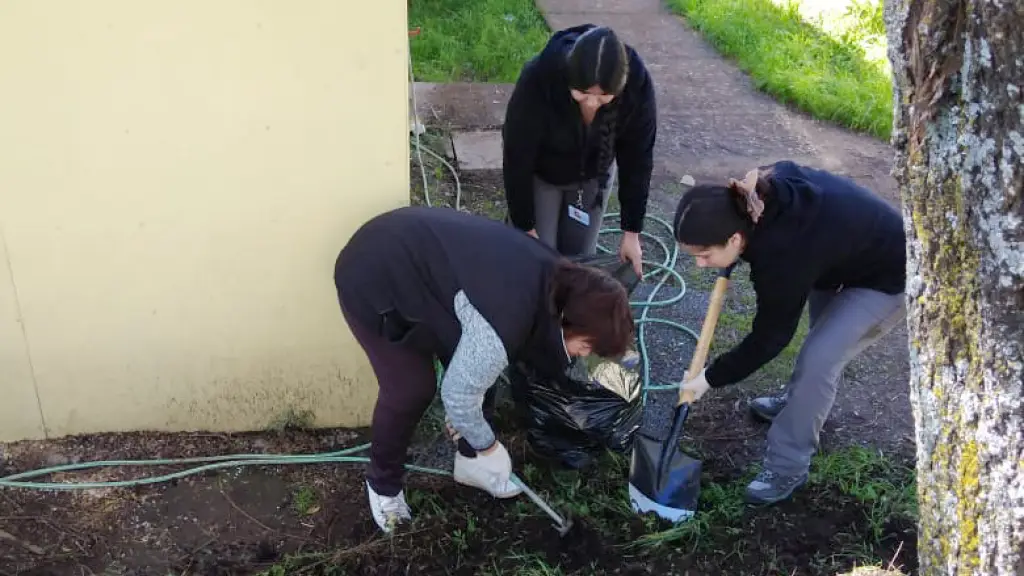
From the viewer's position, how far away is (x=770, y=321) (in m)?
2.67

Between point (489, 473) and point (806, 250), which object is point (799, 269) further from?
point (489, 473)

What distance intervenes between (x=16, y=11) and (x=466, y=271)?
1.43 metres

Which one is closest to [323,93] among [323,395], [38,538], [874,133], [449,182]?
[323,395]

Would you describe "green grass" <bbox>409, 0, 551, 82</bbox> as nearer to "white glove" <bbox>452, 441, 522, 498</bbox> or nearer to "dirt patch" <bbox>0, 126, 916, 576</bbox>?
"dirt patch" <bbox>0, 126, 916, 576</bbox>

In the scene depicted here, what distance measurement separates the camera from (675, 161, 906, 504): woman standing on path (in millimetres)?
2523

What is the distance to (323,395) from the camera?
3281 millimetres

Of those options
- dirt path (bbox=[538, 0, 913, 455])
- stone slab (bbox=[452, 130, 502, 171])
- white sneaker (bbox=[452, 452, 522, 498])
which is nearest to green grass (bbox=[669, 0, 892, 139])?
dirt path (bbox=[538, 0, 913, 455])

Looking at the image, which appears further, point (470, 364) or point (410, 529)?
point (410, 529)

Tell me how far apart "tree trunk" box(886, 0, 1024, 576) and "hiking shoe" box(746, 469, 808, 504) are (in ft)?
2.84

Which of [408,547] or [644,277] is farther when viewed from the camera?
[644,277]

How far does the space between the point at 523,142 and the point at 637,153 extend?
473mm

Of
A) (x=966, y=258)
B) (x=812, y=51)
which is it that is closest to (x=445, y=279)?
(x=966, y=258)

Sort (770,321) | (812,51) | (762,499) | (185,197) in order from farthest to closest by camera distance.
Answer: (812,51)
(762,499)
(185,197)
(770,321)

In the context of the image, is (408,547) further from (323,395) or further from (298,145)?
(298,145)
